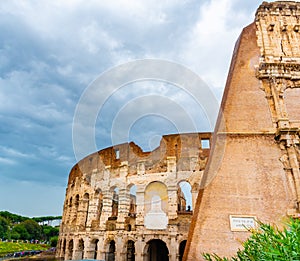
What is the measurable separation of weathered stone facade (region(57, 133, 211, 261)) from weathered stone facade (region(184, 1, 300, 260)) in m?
7.39

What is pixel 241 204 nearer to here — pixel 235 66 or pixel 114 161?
pixel 235 66

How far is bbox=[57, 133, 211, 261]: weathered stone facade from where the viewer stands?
17969mm

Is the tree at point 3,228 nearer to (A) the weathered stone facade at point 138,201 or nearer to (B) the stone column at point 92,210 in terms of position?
(A) the weathered stone facade at point 138,201

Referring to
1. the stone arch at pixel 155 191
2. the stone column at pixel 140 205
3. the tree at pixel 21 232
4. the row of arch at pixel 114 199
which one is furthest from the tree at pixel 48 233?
the stone arch at pixel 155 191

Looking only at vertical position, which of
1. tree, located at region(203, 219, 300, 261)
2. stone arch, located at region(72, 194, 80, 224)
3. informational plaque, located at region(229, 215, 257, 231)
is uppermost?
stone arch, located at region(72, 194, 80, 224)

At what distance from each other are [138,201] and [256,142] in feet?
35.5

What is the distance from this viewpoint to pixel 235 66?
13.5 metres

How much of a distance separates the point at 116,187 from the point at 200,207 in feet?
39.9

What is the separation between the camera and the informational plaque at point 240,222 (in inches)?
375

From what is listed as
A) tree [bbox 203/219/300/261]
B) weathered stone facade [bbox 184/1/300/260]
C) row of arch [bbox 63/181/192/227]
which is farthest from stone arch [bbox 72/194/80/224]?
tree [bbox 203/219/300/261]

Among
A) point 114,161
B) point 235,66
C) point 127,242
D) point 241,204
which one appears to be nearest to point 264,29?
point 235,66

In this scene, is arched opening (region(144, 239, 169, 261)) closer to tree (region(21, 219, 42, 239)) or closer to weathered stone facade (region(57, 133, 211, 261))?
weathered stone facade (region(57, 133, 211, 261))

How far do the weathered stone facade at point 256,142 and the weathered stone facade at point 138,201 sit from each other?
24.2ft

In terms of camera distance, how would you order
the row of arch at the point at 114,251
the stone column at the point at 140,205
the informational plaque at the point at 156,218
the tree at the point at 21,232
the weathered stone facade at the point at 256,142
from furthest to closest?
the tree at the point at 21,232
the row of arch at the point at 114,251
the stone column at the point at 140,205
the informational plaque at the point at 156,218
the weathered stone facade at the point at 256,142
